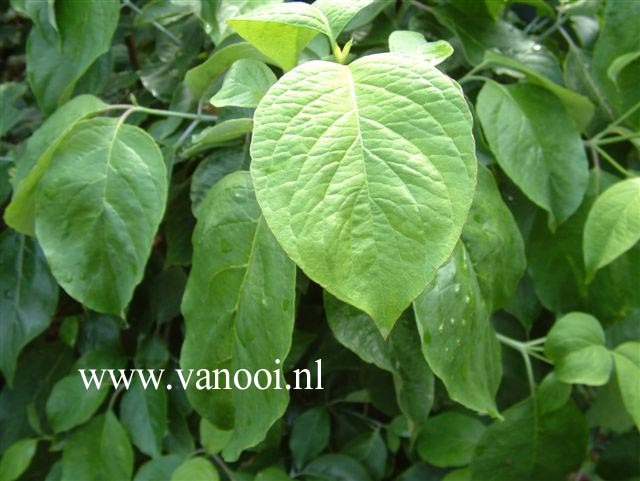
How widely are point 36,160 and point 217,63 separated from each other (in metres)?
0.17

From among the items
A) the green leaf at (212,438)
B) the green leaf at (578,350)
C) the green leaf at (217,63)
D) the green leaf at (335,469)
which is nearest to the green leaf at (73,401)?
the green leaf at (212,438)

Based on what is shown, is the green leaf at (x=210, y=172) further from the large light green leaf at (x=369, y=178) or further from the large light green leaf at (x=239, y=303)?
the large light green leaf at (x=369, y=178)

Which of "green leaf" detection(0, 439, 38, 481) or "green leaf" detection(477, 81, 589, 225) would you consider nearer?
"green leaf" detection(477, 81, 589, 225)

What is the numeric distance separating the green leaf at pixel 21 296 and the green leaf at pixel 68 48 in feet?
0.49

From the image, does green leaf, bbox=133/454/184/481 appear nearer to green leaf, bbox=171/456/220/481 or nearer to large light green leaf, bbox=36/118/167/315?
green leaf, bbox=171/456/220/481

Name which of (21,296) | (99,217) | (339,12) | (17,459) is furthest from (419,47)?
(17,459)

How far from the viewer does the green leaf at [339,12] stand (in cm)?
46

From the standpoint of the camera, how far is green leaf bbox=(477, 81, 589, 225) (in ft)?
2.01

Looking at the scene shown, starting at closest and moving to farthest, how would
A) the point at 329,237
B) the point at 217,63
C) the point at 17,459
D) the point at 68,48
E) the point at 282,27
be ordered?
the point at 329,237 → the point at 282,27 → the point at 217,63 → the point at 68,48 → the point at 17,459

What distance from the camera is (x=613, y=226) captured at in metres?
0.58

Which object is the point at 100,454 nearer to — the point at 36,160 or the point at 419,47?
the point at 36,160

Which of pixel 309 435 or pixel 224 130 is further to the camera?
pixel 309 435

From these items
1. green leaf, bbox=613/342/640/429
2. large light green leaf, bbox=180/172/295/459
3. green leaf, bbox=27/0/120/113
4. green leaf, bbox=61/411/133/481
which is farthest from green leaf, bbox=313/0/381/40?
green leaf, bbox=61/411/133/481

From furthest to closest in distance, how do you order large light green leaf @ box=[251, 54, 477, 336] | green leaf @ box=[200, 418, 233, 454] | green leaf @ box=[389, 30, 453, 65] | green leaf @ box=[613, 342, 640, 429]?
green leaf @ box=[200, 418, 233, 454] < green leaf @ box=[613, 342, 640, 429] < green leaf @ box=[389, 30, 453, 65] < large light green leaf @ box=[251, 54, 477, 336]
